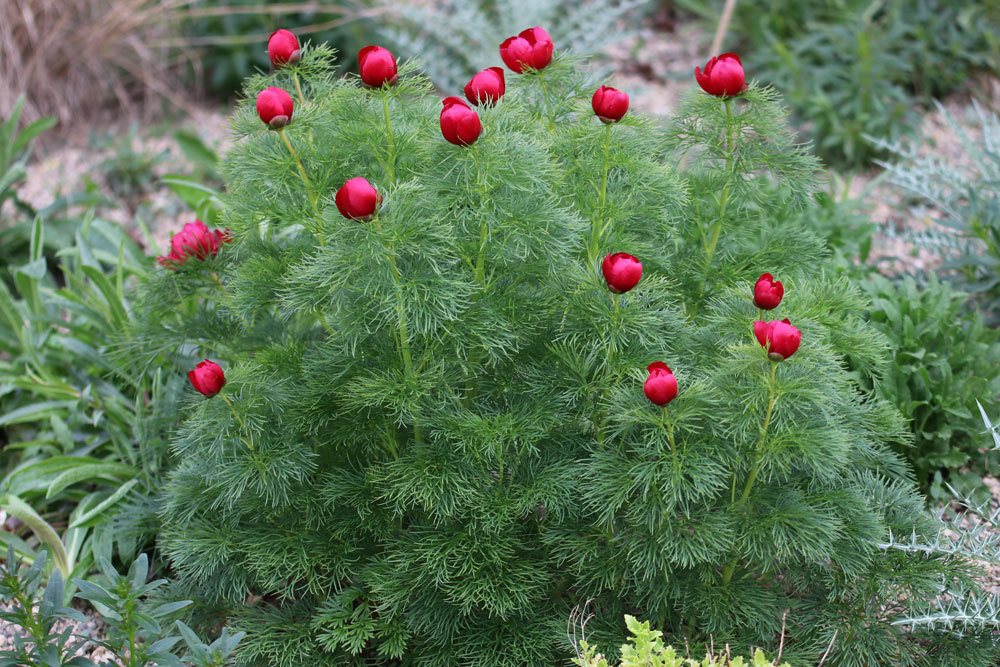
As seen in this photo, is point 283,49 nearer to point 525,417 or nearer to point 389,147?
point 389,147

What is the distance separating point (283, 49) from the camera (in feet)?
6.03

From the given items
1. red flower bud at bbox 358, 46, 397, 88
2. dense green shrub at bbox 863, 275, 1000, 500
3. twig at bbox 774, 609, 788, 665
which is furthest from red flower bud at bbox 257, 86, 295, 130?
dense green shrub at bbox 863, 275, 1000, 500

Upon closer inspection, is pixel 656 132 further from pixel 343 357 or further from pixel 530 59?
pixel 343 357

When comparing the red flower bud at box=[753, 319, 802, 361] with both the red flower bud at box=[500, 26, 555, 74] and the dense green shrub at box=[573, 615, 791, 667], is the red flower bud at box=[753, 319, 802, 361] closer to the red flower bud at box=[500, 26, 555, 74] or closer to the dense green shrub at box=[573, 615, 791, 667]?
the dense green shrub at box=[573, 615, 791, 667]

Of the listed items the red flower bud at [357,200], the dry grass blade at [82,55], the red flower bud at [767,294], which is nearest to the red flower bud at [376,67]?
the red flower bud at [357,200]

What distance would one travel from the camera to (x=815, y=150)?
12.5ft

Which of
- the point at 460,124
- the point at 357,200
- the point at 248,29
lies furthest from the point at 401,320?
the point at 248,29

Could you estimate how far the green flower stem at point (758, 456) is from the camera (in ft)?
5.31

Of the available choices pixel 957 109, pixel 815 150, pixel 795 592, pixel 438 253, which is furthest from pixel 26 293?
pixel 957 109

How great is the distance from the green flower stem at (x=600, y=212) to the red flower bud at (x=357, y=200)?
1.41 feet

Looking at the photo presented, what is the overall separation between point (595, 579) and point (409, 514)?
39cm

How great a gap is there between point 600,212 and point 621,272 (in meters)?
0.29

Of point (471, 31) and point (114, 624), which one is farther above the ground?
point (114, 624)

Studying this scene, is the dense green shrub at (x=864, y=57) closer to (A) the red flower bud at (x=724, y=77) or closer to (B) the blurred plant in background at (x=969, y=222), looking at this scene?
(B) the blurred plant in background at (x=969, y=222)
